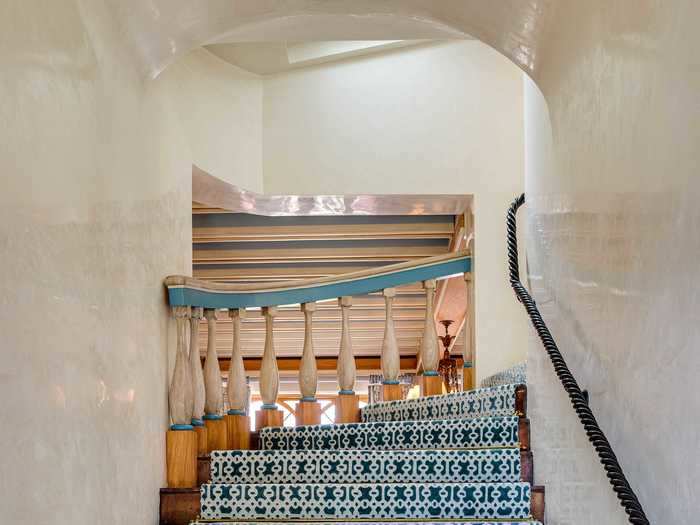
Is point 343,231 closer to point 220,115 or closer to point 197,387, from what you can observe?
point 220,115

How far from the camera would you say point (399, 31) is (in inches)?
200

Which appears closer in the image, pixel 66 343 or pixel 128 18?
pixel 66 343

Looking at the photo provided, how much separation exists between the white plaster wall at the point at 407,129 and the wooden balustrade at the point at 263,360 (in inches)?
33.0

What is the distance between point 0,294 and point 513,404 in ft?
8.58

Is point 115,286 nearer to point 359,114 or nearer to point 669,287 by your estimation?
point 669,287

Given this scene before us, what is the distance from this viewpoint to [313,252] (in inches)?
342

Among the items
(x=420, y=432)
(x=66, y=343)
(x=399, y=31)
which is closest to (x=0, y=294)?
(x=66, y=343)

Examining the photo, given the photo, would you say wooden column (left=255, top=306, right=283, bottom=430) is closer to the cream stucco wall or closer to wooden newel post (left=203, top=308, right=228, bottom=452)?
wooden newel post (left=203, top=308, right=228, bottom=452)

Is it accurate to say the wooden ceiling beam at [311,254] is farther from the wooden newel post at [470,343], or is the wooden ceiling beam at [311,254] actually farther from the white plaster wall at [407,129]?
the wooden newel post at [470,343]

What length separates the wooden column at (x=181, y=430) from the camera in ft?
13.8

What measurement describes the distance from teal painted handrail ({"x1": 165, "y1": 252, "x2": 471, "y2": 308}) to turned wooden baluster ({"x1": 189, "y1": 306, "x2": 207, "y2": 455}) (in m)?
0.08

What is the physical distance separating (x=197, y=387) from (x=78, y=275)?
63.5 inches

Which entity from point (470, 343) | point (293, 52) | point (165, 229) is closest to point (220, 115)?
point (293, 52)

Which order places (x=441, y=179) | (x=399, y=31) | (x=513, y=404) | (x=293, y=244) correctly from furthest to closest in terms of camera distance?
(x=293, y=244), (x=441, y=179), (x=399, y=31), (x=513, y=404)
